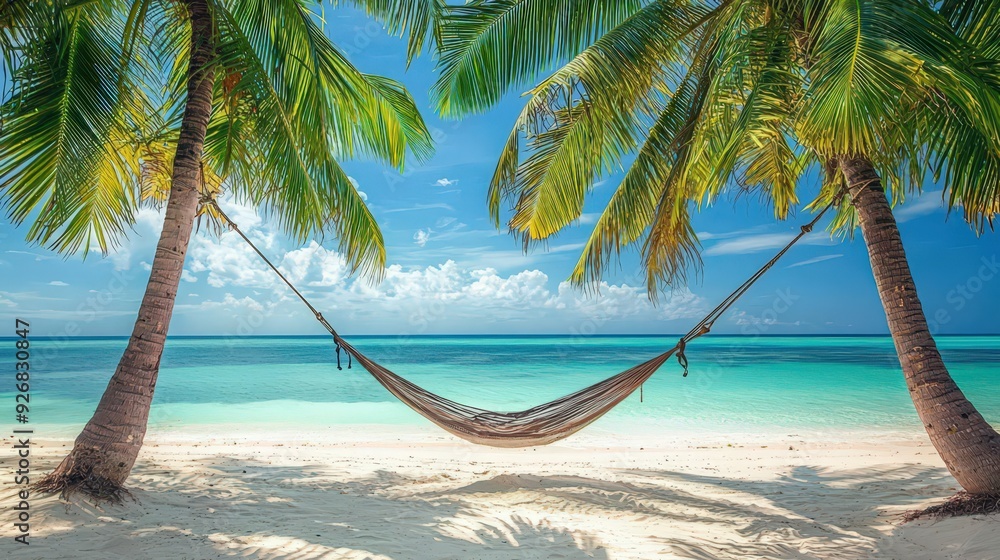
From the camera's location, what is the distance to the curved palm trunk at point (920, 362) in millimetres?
1992

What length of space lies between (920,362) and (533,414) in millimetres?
1452

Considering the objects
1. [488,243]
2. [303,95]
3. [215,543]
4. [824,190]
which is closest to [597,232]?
[824,190]

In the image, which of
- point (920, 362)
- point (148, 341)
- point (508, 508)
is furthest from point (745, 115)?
point (148, 341)

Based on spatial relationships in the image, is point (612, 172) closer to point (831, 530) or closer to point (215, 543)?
point (831, 530)

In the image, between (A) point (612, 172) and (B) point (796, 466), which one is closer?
(A) point (612, 172)

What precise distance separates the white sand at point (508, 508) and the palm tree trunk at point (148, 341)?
0.12m

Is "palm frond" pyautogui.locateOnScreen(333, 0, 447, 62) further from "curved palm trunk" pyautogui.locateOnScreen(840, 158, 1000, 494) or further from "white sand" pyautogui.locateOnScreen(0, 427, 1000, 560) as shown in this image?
"white sand" pyautogui.locateOnScreen(0, 427, 1000, 560)

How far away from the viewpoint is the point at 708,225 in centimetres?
2862

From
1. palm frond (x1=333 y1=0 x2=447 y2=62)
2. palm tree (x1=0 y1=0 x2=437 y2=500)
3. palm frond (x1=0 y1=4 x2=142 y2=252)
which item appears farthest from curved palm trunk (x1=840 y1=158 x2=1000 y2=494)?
palm frond (x1=0 y1=4 x2=142 y2=252)

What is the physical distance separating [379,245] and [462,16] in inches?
47.6

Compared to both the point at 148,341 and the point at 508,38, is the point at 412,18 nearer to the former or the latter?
the point at 508,38

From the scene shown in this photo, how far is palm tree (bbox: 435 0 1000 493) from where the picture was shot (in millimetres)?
1563

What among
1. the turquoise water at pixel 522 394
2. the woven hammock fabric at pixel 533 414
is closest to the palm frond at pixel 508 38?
the woven hammock fabric at pixel 533 414

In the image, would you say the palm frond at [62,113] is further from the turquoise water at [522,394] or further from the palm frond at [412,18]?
the turquoise water at [522,394]
